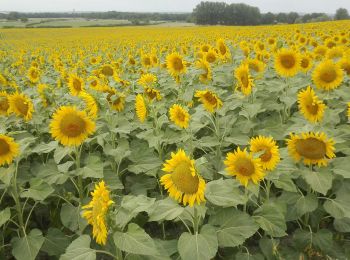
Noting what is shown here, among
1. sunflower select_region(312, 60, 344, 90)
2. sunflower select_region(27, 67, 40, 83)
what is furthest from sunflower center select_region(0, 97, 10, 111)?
sunflower select_region(312, 60, 344, 90)

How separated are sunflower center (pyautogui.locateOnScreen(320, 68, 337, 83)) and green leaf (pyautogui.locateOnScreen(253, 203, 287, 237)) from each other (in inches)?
85.8

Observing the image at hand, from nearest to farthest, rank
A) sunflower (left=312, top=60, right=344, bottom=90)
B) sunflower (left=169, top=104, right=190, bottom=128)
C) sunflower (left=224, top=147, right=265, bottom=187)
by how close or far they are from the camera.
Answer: sunflower (left=224, top=147, right=265, bottom=187) < sunflower (left=169, top=104, right=190, bottom=128) < sunflower (left=312, top=60, right=344, bottom=90)

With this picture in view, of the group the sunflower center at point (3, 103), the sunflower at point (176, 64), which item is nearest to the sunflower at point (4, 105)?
the sunflower center at point (3, 103)

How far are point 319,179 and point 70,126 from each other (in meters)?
2.01

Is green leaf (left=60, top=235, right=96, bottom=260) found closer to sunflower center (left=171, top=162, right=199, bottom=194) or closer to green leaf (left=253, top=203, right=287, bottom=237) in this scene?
sunflower center (left=171, top=162, right=199, bottom=194)

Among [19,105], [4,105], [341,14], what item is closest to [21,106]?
[19,105]

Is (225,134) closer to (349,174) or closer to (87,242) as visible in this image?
(349,174)

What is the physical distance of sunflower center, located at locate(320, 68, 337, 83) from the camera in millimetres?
4246

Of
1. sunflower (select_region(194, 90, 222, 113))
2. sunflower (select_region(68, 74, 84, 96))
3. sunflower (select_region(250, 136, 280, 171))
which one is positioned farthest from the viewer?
sunflower (select_region(68, 74, 84, 96))

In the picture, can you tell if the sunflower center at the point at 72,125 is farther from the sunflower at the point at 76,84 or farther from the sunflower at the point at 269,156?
the sunflower at the point at 76,84

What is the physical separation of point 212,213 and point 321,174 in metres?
0.88

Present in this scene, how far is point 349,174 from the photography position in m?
2.79

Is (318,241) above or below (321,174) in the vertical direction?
below

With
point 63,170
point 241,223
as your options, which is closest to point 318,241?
point 241,223
